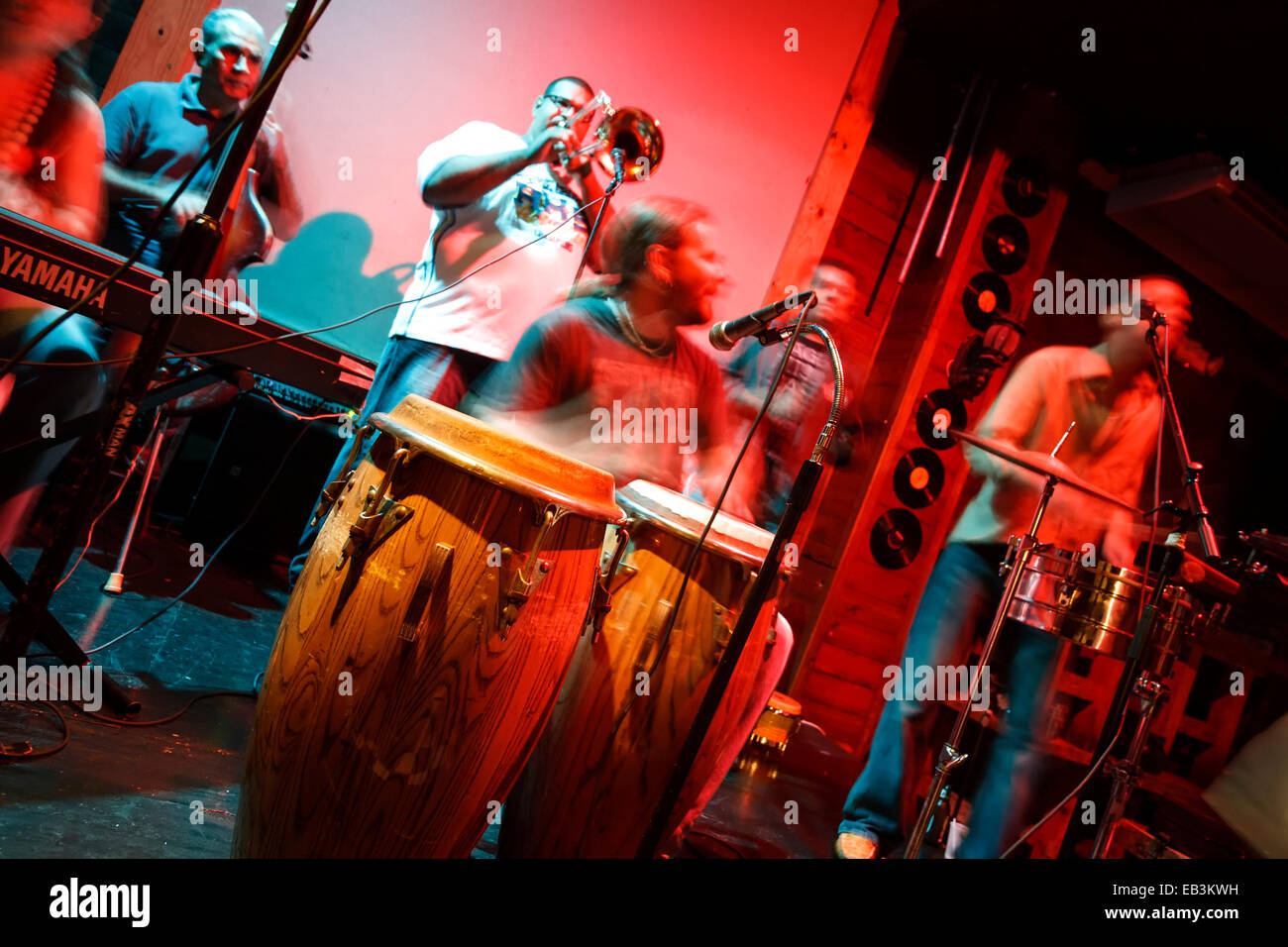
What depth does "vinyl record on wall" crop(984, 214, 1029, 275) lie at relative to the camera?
4.79 meters

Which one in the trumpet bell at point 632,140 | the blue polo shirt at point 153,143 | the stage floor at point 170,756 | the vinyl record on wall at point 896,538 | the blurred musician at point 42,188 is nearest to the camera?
the stage floor at point 170,756

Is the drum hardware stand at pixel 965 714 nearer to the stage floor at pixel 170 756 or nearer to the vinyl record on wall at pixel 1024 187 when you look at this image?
the stage floor at pixel 170 756

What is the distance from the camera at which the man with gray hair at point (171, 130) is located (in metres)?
2.54

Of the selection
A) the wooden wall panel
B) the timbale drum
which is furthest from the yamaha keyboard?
the timbale drum

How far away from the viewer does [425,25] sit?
3.20m

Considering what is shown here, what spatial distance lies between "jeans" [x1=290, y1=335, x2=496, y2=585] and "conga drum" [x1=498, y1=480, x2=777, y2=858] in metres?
1.12

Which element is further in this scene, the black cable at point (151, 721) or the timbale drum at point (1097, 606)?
the timbale drum at point (1097, 606)

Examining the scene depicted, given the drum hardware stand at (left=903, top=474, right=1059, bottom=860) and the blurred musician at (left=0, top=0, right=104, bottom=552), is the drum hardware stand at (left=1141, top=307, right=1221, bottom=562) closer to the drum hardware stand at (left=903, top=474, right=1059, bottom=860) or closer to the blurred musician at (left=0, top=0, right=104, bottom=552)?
the drum hardware stand at (left=903, top=474, right=1059, bottom=860)

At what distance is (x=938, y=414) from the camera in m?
4.68

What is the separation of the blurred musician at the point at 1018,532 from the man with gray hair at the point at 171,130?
2851 millimetres

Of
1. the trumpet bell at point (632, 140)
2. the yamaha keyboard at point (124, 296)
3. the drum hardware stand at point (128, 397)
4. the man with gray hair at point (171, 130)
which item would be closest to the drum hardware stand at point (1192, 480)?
the trumpet bell at point (632, 140)

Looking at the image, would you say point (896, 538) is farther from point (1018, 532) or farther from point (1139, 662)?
point (1139, 662)

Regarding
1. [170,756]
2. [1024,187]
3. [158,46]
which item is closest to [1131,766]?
[170,756]
